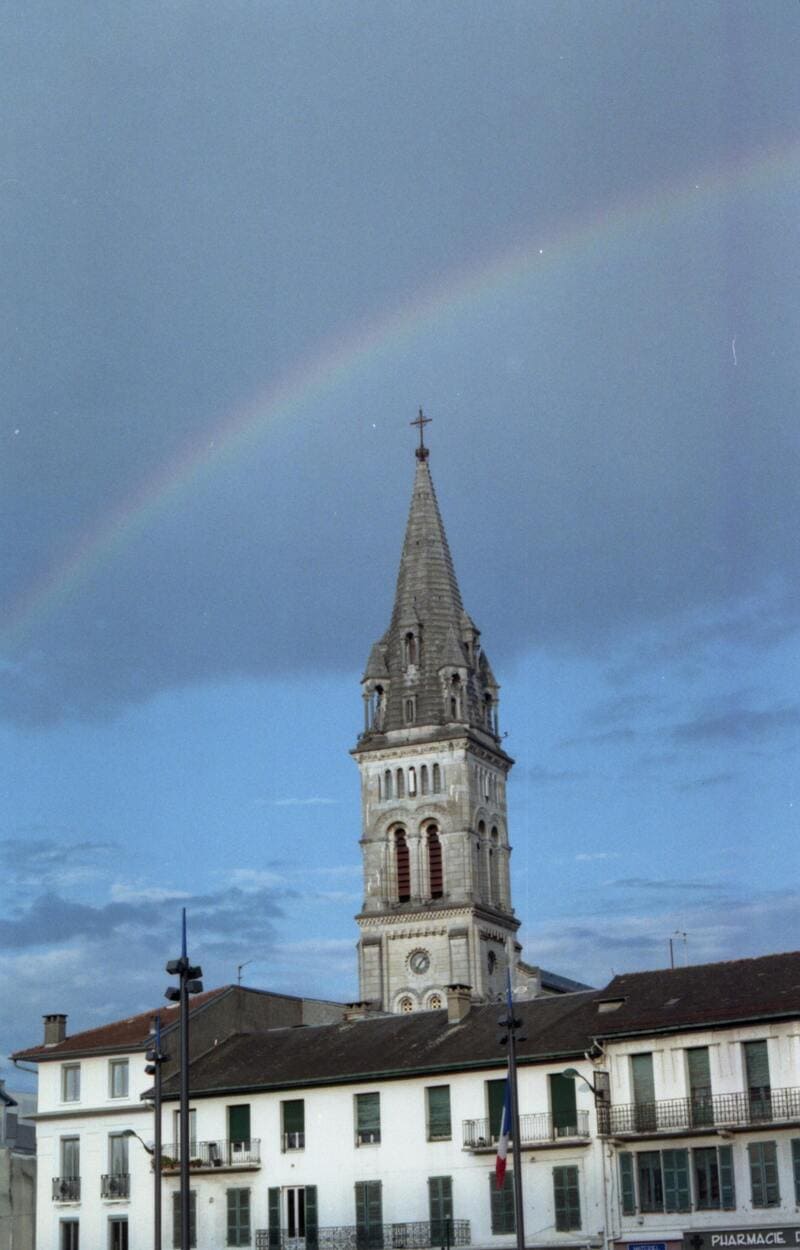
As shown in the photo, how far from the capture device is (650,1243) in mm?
59938

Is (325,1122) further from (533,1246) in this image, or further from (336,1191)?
(533,1246)

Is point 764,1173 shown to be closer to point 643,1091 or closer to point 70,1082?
point 643,1091

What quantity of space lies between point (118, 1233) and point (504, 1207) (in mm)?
17369

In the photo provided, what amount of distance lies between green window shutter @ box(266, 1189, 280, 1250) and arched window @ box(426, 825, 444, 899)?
215 ft

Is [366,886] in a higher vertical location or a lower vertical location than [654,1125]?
higher

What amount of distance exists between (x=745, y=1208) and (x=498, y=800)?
84226 millimetres

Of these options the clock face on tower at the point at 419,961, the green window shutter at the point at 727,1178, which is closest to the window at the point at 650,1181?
the green window shutter at the point at 727,1178

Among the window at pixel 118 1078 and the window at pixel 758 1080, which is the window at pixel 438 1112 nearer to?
the window at pixel 758 1080

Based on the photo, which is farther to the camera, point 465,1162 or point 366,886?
point 366,886

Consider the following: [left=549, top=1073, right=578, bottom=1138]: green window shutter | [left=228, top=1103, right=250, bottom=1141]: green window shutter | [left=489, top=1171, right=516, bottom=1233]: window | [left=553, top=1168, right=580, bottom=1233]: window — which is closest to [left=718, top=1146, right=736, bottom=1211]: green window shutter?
[left=553, top=1168, right=580, bottom=1233]: window

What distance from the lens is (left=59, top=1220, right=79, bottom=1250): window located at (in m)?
74.0

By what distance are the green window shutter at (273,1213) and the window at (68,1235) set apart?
949 centimetres

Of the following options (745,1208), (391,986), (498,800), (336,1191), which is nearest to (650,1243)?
(745,1208)

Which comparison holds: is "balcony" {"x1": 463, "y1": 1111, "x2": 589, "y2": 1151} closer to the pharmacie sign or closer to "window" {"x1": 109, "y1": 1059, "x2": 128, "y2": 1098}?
the pharmacie sign
